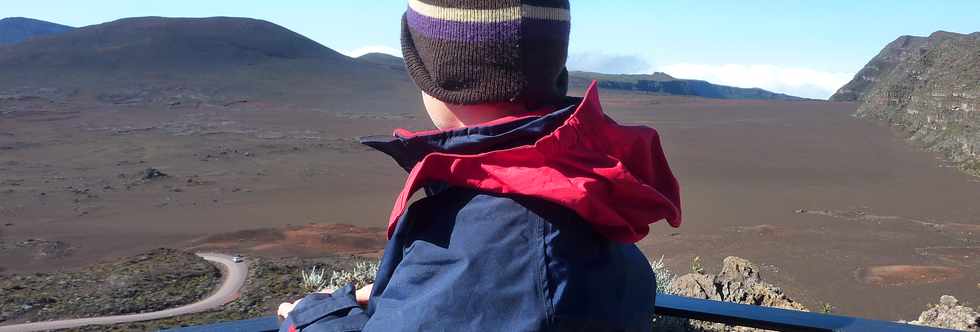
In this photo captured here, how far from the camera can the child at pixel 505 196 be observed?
1.30m

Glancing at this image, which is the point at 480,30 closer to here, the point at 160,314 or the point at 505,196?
the point at 505,196

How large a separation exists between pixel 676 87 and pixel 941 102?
56.0 m

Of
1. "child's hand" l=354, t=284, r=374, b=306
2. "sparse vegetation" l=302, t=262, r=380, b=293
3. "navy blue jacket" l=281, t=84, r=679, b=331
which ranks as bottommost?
"sparse vegetation" l=302, t=262, r=380, b=293

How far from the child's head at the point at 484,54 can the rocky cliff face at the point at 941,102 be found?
18945mm

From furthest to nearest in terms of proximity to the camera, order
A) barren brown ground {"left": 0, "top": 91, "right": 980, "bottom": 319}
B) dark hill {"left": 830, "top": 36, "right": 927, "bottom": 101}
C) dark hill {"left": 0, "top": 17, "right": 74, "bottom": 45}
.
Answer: dark hill {"left": 0, "top": 17, "right": 74, "bottom": 45}
dark hill {"left": 830, "top": 36, "right": 927, "bottom": 101}
barren brown ground {"left": 0, "top": 91, "right": 980, "bottom": 319}

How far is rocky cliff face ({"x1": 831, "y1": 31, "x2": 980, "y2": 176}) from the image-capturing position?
20062 millimetres

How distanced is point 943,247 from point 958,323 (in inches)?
291

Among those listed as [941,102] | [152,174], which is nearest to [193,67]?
[152,174]

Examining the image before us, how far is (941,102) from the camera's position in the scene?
2283 cm

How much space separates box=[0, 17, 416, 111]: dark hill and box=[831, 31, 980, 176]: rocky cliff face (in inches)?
821

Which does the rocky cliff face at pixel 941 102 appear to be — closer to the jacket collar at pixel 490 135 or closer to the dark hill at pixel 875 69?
the dark hill at pixel 875 69

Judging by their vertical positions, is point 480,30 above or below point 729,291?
above

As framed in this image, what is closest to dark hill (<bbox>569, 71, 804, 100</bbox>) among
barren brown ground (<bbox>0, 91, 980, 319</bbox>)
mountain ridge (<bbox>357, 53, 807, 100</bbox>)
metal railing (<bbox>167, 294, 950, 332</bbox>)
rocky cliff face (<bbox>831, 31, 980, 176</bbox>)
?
mountain ridge (<bbox>357, 53, 807, 100</bbox>)

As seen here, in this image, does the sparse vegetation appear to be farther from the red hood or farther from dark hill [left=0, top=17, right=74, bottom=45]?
dark hill [left=0, top=17, right=74, bottom=45]
